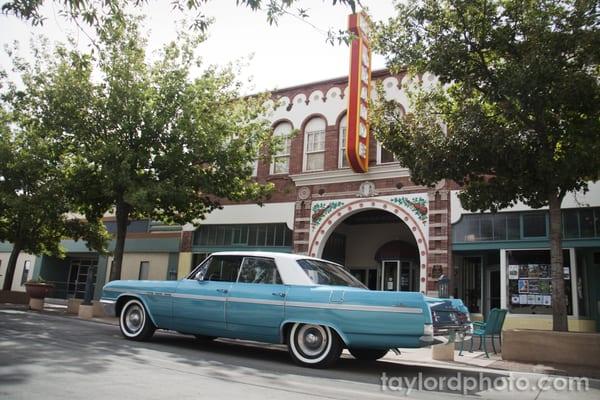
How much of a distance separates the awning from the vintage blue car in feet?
34.5

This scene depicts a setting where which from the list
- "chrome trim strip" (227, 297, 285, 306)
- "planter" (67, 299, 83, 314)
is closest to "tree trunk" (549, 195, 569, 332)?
"chrome trim strip" (227, 297, 285, 306)

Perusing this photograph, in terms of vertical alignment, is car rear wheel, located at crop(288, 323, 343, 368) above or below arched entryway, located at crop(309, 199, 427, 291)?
below

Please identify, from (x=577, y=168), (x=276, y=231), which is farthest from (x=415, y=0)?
(x=276, y=231)

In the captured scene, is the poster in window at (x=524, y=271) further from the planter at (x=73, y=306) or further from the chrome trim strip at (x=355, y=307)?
the planter at (x=73, y=306)

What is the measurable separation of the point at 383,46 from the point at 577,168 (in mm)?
4829

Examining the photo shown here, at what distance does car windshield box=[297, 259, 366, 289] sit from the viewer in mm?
7566

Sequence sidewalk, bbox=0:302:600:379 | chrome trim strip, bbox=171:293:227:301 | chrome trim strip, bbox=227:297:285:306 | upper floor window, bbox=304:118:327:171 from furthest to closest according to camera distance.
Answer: upper floor window, bbox=304:118:327:171, sidewalk, bbox=0:302:600:379, chrome trim strip, bbox=171:293:227:301, chrome trim strip, bbox=227:297:285:306

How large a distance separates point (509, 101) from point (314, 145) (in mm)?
10295

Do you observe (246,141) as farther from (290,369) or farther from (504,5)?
(290,369)

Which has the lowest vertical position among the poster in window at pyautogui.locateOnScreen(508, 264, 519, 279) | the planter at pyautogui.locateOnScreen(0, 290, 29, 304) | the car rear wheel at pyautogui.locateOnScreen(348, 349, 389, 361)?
the car rear wheel at pyautogui.locateOnScreen(348, 349, 389, 361)

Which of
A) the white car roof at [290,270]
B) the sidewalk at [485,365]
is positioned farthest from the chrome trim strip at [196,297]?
the sidewalk at [485,365]

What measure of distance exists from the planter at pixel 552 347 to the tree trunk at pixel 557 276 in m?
0.39

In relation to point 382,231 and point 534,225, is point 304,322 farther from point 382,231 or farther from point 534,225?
point 382,231

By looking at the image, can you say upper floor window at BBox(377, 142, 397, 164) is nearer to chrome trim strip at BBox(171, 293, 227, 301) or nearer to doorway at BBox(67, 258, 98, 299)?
chrome trim strip at BBox(171, 293, 227, 301)
